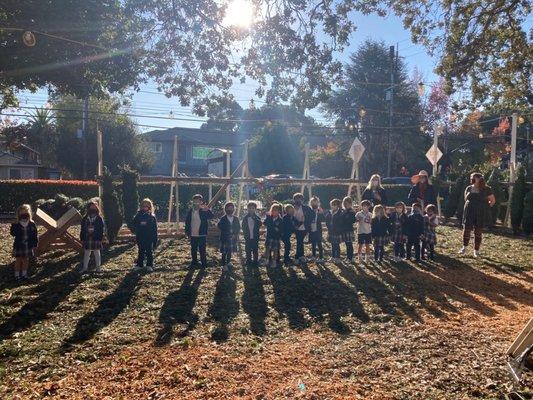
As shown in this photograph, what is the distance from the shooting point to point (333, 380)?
5121mm

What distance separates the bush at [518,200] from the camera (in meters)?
16.6

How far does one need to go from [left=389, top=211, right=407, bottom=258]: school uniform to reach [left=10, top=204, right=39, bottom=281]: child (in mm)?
8441

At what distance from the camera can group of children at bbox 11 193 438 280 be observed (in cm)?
1049

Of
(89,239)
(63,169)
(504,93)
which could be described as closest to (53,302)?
(89,239)

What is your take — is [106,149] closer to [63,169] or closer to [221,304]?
[63,169]

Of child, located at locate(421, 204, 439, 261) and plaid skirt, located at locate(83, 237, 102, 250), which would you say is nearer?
plaid skirt, located at locate(83, 237, 102, 250)

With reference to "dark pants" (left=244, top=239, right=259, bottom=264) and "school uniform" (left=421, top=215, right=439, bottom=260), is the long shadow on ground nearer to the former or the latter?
"dark pants" (left=244, top=239, right=259, bottom=264)

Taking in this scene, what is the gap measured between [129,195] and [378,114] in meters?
34.7

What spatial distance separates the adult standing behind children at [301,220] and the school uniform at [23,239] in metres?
5.96

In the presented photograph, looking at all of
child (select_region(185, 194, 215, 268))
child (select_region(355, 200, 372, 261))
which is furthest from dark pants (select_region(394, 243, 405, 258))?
child (select_region(185, 194, 215, 268))

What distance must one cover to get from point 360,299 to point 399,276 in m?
2.12

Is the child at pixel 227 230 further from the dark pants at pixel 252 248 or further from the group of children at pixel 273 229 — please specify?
the dark pants at pixel 252 248

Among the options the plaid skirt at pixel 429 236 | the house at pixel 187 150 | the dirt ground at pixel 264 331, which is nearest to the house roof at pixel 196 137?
the house at pixel 187 150

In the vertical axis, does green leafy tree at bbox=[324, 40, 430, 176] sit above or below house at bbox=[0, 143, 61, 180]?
above
